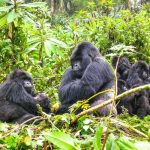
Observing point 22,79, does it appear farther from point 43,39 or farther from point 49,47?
point 43,39

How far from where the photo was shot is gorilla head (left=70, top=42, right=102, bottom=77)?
5.07 meters

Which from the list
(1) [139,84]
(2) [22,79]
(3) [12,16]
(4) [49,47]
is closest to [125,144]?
(3) [12,16]

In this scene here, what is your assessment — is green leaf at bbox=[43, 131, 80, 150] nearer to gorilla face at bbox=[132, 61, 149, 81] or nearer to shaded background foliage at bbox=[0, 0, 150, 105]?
shaded background foliage at bbox=[0, 0, 150, 105]

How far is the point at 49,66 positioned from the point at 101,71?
2283 mm

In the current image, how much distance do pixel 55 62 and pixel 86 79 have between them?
2.32 m

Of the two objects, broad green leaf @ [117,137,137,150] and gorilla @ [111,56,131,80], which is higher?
broad green leaf @ [117,137,137,150]

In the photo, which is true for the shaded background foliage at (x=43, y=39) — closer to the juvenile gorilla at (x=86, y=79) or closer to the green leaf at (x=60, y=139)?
the juvenile gorilla at (x=86, y=79)

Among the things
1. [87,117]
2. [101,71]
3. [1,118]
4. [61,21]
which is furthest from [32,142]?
[61,21]

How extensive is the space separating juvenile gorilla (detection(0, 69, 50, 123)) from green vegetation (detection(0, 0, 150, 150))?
425mm

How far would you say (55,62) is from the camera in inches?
280

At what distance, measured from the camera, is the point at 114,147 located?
6.23ft

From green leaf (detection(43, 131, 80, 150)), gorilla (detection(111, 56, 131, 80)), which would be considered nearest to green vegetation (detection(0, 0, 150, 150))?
green leaf (detection(43, 131, 80, 150))

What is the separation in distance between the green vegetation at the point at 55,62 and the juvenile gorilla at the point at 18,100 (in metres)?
0.42

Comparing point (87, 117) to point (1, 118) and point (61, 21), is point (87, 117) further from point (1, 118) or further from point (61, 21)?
point (61, 21)
